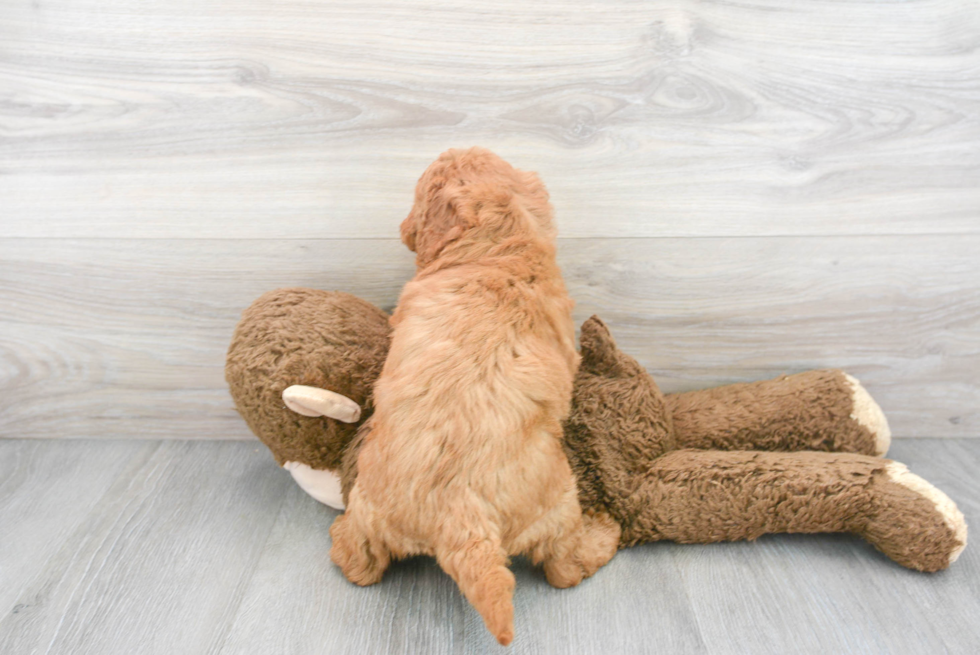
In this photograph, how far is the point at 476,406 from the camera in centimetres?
82

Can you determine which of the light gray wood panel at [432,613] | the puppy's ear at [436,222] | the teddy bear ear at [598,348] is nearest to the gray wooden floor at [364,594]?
the light gray wood panel at [432,613]

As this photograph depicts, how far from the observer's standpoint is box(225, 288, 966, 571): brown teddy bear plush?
99 cm

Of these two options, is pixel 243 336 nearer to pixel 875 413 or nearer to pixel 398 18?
pixel 398 18

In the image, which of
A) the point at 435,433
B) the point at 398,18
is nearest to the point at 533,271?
the point at 435,433

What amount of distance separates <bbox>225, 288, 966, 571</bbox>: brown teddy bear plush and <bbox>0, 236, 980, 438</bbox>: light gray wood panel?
0.48 ft

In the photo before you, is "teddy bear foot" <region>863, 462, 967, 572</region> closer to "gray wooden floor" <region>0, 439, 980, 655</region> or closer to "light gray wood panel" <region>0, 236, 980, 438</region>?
"gray wooden floor" <region>0, 439, 980, 655</region>

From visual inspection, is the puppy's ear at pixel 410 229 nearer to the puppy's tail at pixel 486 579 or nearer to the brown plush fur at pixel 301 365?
the brown plush fur at pixel 301 365

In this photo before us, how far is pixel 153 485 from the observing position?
3.97 ft

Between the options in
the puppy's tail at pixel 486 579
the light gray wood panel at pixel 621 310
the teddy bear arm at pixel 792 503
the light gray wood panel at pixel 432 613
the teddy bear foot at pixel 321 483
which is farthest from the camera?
the light gray wood panel at pixel 621 310

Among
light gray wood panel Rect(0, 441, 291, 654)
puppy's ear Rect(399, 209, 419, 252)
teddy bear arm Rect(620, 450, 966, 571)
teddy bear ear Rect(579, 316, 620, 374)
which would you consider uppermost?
puppy's ear Rect(399, 209, 419, 252)

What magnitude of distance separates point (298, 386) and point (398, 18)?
62cm

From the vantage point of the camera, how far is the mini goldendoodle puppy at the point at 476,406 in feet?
2.65

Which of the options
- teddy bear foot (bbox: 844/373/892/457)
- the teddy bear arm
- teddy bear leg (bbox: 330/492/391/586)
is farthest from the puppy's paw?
teddy bear foot (bbox: 844/373/892/457)

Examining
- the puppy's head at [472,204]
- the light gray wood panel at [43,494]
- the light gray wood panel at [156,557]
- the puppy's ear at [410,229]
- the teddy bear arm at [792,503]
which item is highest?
the puppy's head at [472,204]
